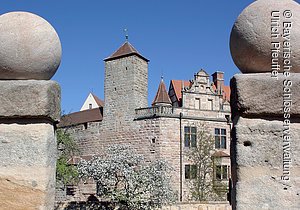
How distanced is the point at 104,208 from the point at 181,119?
36.2ft

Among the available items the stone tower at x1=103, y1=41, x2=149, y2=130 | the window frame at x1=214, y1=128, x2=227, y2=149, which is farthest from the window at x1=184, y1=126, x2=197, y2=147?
the stone tower at x1=103, y1=41, x2=149, y2=130

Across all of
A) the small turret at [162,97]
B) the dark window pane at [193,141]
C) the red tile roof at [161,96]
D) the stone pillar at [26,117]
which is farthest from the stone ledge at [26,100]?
the red tile roof at [161,96]

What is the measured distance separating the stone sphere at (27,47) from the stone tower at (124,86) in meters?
25.9

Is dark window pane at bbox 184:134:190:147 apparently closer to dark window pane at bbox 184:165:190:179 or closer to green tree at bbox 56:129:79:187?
dark window pane at bbox 184:165:190:179

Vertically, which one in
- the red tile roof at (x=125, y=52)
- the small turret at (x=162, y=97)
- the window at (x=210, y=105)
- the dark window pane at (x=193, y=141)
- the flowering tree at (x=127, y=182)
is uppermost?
the red tile roof at (x=125, y=52)

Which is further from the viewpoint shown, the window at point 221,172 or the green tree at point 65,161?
the window at point 221,172

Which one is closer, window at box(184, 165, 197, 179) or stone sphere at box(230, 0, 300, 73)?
stone sphere at box(230, 0, 300, 73)

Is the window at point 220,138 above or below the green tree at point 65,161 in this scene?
above

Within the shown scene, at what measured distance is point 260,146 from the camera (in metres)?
3.04

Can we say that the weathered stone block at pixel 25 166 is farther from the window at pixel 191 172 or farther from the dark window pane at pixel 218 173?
the dark window pane at pixel 218 173

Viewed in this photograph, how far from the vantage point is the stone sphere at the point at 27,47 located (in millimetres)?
3227

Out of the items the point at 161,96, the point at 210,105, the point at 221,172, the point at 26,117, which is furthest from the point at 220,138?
the point at 26,117

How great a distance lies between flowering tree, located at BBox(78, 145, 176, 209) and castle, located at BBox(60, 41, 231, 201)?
7.31 metres

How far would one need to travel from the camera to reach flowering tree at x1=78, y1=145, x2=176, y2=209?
18219mm
